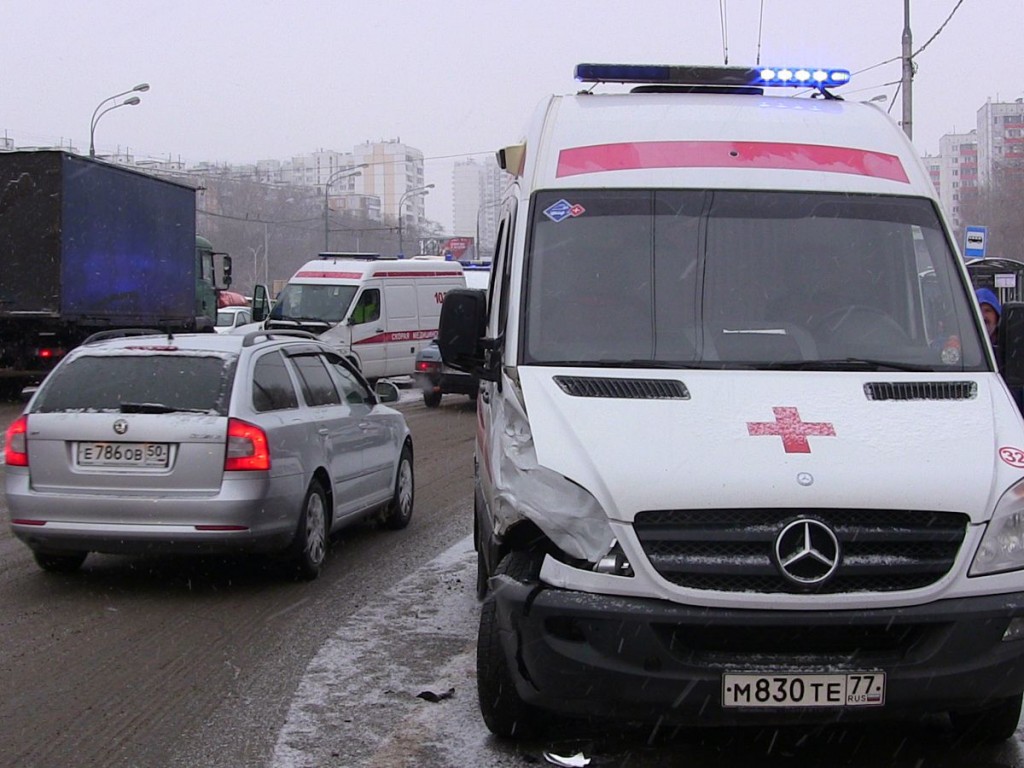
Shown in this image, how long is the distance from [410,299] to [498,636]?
72.2 feet

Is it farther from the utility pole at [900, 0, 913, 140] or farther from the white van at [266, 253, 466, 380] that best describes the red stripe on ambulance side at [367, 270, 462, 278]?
the utility pole at [900, 0, 913, 140]

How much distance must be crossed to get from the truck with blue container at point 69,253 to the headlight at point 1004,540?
1917 cm

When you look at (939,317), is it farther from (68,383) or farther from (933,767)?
(68,383)

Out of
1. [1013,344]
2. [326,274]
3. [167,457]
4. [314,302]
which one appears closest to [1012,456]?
[1013,344]

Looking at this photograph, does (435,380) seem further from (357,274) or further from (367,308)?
(357,274)

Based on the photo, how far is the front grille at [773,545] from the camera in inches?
168

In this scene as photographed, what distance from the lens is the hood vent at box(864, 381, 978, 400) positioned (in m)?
4.92

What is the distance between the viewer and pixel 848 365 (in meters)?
5.15

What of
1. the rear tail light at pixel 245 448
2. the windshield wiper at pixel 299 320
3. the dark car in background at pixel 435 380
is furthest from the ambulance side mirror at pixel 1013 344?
the windshield wiper at pixel 299 320

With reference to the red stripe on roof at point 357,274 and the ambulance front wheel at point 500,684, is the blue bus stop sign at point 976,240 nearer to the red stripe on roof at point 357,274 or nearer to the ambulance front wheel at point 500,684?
the red stripe on roof at point 357,274

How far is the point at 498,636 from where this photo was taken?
4672 millimetres

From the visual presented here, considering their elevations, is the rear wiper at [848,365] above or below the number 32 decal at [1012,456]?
above

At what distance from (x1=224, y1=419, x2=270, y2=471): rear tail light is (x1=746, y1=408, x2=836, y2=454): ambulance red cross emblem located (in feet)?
12.2

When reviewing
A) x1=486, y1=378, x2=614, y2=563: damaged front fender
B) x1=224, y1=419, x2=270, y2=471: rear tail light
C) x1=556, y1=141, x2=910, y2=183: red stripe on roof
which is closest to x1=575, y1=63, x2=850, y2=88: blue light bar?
x1=556, y1=141, x2=910, y2=183: red stripe on roof
